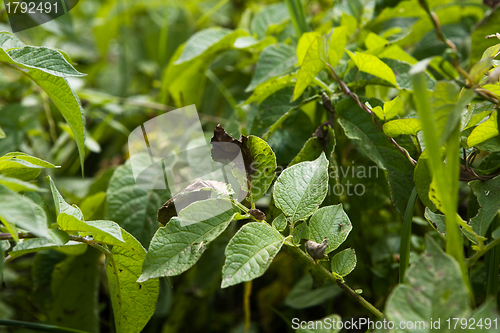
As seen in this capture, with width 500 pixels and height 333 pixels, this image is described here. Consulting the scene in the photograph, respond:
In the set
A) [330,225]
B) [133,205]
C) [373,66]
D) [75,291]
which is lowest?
[75,291]

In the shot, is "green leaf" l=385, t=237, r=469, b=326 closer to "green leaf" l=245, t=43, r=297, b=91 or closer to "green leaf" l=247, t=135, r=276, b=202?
"green leaf" l=247, t=135, r=276, b=202

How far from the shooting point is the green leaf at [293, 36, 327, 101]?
45 cm

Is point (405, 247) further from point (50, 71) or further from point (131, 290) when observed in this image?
point (50, 71)

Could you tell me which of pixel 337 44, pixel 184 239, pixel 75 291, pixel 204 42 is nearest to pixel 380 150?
pixel 337 44

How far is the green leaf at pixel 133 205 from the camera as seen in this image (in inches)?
22.6

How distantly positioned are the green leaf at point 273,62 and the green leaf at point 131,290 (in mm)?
325

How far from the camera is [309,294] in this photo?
644 mm

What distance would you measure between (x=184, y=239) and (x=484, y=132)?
1.08 ft

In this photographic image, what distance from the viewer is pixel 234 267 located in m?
0.34


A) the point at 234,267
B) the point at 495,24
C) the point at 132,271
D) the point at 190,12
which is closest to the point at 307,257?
the point at 234,267

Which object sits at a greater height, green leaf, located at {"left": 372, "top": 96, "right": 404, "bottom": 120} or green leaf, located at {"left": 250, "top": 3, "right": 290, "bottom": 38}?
green leaf, located at {"left": 250, "top": 3, "right": 290, "bottom": 38}

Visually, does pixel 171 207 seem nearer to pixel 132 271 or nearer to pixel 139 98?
pixel 132 271

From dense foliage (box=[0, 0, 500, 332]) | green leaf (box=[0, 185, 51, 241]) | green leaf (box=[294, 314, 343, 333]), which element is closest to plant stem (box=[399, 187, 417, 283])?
dense foliage (box=[0, 0, 500, 332])

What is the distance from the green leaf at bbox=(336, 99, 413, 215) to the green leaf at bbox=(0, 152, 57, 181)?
0.36 meters
